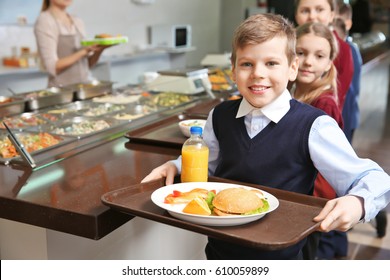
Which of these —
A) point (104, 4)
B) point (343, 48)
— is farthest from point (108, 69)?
point (343, 48)

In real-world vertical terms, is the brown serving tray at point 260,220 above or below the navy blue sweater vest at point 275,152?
below

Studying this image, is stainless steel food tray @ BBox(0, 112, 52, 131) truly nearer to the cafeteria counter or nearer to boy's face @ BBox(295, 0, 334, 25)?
the cafeteria counter

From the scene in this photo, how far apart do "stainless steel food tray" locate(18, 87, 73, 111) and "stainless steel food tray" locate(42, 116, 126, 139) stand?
0.39m

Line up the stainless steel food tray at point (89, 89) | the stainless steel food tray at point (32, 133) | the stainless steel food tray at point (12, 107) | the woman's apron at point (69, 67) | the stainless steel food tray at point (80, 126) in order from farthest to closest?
the woman's apron at point (69, 67), the stainless steel food tray at point (89, 89), the stainless steel food tray at point (12, 107), the stainless steel food tray at point (80, 126), the stainless steel food tray at point (32, 133)

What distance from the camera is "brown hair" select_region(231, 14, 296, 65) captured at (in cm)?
157

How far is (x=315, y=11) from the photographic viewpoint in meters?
3.09

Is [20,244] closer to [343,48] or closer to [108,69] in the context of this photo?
[343,48]

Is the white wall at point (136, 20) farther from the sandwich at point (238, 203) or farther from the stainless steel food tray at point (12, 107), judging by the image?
the sandwich at point (238, 203)

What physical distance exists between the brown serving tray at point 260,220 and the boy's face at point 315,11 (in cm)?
172

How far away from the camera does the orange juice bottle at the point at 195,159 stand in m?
1.69

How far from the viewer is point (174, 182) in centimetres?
180

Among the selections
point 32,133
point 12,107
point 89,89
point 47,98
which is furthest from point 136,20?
point 32,133

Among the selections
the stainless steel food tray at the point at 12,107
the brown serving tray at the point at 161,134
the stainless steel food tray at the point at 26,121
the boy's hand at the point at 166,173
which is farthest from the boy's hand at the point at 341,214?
the stainless steel food tray at the point at 12,107

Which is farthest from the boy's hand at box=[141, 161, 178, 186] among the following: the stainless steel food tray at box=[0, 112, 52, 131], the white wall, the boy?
the white wall
